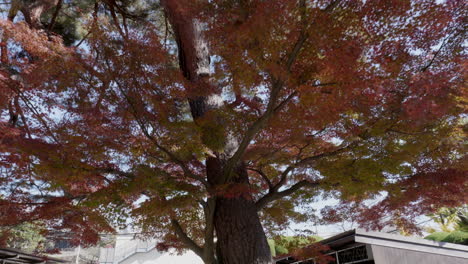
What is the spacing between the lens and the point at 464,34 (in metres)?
4.38

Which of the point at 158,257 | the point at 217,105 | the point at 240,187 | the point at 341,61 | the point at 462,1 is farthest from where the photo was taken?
the point at 158,257

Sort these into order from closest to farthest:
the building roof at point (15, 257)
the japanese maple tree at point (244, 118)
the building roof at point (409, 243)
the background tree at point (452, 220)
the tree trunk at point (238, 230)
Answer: the japanese maple tree at point (244, 118) < the tree trunk at point (238, 230) < the building roof at point (409, 243) < the building roof at point (15, 257) < the background tree at point (452, 220)

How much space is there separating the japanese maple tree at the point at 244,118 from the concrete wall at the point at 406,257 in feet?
3.80

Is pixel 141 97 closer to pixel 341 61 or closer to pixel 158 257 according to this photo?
pixel 341 61

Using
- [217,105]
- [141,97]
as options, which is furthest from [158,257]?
[141,97]

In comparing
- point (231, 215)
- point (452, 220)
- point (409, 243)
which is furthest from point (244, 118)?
point (452, 220)

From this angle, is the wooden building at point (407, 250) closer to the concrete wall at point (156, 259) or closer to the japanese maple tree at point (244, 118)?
the japanese maple tree at point (244, 118)

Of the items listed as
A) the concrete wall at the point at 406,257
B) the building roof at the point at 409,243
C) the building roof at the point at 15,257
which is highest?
the building roof at the point at 15,257

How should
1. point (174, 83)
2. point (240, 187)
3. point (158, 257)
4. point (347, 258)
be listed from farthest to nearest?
point (158, 257), point (347, 258), point (174, 83), point (240, 187)

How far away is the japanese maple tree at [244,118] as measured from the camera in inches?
154

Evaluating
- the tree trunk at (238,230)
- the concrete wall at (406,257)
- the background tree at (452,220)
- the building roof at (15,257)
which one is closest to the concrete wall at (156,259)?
the building roof at (15,257)

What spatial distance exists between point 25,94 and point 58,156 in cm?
227

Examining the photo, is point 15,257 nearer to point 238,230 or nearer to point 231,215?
point 231,215

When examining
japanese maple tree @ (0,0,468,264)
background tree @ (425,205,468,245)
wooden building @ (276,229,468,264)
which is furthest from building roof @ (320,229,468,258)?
background tree @ (425,205,468,245)
